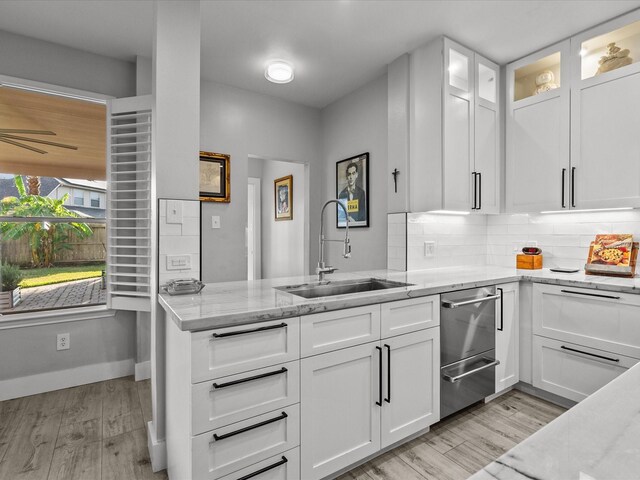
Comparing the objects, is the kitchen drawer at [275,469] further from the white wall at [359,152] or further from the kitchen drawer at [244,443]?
the white wall at [359,152]

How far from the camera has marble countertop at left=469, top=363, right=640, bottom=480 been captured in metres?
0.40

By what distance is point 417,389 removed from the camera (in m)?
1.92

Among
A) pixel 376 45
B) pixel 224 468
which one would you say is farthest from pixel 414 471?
pixel 376 45

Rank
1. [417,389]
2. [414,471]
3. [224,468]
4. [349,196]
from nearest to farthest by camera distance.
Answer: [224,468], [414,471], [417,389], [349,196]

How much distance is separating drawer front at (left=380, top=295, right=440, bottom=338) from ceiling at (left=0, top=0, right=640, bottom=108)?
189 centimetres

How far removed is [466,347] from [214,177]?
257cm

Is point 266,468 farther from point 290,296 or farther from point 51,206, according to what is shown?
point 51,206

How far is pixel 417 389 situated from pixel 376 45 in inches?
97.7

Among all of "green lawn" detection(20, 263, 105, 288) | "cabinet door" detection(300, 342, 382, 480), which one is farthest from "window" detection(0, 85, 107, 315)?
"cabinet door" detection(300, 342, 382, 480)

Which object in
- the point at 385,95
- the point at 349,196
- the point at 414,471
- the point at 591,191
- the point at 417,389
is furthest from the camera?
the point at 349,196

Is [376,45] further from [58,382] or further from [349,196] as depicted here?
[58,382]

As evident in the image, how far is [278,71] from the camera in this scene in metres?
2.95

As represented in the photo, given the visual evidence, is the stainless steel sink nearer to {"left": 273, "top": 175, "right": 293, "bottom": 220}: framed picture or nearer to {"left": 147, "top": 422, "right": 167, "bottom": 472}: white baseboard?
{"left": 147, "top": 422, "right": 167, "bottom": 472}: white baseboard

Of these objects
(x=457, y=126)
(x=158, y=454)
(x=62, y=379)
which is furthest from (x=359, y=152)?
(x=62, y=379)
